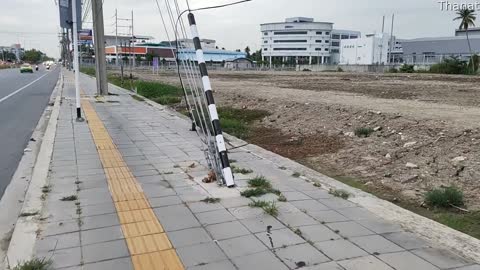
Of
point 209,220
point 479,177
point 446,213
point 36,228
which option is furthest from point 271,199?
point 479,177

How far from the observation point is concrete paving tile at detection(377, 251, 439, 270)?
377 cm

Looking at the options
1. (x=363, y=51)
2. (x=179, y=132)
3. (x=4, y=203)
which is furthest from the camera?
(x=363, y=51)

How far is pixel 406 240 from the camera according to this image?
14.3 ft

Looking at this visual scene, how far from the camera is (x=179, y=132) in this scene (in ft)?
36.5

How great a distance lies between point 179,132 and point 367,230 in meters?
7.17

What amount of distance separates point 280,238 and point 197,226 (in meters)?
0.89

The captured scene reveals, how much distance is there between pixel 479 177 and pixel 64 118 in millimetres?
11243

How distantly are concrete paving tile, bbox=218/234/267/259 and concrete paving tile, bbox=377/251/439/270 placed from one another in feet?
3.58

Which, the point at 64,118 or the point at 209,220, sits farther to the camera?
the point at 64,118

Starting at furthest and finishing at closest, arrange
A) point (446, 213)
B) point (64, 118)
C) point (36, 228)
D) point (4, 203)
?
1. point (64, 118)
2. point (4, 203)
3. point (446, 213)
4. point (36, 228)

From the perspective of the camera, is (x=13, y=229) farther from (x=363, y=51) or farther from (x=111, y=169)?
(x=363, y=51)

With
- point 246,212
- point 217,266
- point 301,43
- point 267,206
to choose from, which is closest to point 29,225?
point 217,266

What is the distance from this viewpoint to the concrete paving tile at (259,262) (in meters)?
3.76

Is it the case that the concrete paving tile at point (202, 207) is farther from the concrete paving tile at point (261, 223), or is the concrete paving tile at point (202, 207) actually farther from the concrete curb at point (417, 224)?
the concrete curb at point (417, 224)
